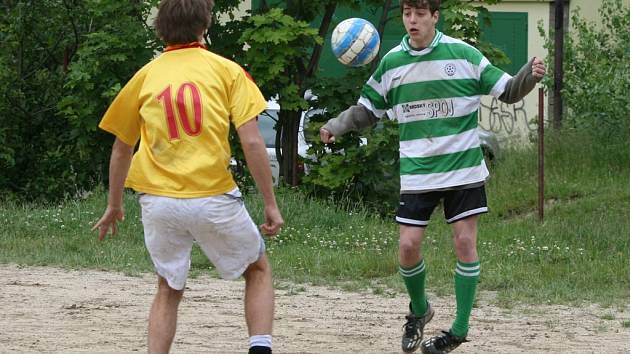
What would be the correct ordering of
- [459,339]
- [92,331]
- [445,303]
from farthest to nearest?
[445,303] < [92,331] < [459,339]

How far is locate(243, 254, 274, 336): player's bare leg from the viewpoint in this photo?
5.61 m

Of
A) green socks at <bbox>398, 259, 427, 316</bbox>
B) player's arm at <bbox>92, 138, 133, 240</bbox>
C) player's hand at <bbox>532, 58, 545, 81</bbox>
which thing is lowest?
green socks at <bbox>398, 259, 427, 316</bbox>

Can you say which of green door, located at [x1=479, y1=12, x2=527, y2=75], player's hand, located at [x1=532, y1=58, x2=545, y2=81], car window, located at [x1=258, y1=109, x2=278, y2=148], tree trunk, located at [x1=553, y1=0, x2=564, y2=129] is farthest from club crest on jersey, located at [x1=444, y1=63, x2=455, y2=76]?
green door, located at [x1=479, y1=12, x2=527, y2=75]

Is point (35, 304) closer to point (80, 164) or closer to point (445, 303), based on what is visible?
point (445, 303)

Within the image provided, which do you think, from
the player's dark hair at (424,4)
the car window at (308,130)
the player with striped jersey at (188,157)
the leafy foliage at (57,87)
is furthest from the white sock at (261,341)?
the leafy foliage at (57,87)

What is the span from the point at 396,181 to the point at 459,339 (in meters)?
7.27

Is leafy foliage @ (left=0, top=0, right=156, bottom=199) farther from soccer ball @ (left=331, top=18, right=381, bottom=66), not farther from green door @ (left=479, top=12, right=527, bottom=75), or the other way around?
green door @ (left=479, top=12, right=527, bottom=75)

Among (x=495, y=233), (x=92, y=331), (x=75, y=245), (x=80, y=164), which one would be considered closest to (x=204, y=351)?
(x=92, y=331)

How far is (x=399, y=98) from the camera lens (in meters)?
6.71

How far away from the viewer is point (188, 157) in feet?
17.7

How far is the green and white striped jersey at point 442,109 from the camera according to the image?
6.59 metres

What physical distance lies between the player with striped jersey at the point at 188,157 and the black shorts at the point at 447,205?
52.9 inches

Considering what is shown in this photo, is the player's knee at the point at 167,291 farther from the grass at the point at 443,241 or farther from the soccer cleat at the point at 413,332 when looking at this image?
the grass at the point at 443,241

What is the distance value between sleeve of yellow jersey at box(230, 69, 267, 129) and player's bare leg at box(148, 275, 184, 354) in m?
0.81
